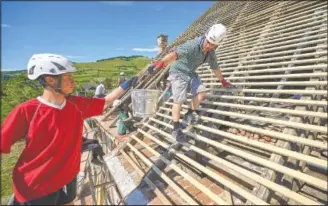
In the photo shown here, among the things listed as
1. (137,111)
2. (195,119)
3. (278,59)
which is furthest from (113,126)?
(278,59)

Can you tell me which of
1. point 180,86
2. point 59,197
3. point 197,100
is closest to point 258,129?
point 197,100

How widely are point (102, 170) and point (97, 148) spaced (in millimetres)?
446

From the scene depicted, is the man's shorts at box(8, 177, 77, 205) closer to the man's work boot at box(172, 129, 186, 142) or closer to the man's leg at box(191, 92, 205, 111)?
the man's work boot at box(172, 129, 186, 142)

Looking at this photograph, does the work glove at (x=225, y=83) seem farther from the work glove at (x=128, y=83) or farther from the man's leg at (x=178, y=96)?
the work glove at (x=128, y=83)

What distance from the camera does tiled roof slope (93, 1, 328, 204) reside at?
2.00 m

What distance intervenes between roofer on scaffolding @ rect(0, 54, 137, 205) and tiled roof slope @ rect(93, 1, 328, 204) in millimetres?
1000

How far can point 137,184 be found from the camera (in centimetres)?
249

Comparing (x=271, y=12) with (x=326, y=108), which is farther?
(x=271, y=12)

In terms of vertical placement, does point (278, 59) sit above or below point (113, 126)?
above

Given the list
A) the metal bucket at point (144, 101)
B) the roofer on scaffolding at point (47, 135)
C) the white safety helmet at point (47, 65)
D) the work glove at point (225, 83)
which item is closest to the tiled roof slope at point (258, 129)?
the work glove at point (225, 83)

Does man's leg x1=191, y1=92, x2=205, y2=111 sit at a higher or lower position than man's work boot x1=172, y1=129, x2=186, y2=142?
higher

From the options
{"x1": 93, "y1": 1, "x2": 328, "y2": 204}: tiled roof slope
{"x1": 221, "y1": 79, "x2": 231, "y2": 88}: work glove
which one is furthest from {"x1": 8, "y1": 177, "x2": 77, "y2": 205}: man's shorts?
{"x1": 221, "y1": 79, "x2": 231, "y2": 88}: work glove

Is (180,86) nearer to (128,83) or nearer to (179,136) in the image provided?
(179,136)

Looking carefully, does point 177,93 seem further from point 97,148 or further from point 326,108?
point 326,108
